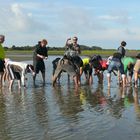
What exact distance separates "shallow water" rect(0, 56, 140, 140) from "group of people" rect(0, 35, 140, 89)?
3.09 ft

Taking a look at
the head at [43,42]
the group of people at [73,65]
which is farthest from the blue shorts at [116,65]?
the head at [43,42]

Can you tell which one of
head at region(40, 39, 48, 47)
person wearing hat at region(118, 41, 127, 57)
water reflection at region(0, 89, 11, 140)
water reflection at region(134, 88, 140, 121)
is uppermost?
head at region(40, 39, 48, 47)

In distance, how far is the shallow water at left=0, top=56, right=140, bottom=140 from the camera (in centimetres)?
859

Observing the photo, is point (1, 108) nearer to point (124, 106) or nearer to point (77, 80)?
point (124, 106)

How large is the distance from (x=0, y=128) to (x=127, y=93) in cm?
688

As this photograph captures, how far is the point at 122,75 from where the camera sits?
1716cm

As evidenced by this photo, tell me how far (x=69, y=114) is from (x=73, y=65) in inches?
276

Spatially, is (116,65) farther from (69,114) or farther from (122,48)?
(69,114)

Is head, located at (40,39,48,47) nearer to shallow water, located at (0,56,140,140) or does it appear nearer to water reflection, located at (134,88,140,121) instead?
shallow water, located at (0,56,140,140)

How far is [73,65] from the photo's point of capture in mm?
17594

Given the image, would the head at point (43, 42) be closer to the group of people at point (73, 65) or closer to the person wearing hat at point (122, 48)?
the group of people at point (73, 65)

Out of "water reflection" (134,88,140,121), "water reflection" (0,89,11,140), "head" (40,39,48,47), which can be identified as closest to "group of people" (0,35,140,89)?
"head" (40,39,48,47)

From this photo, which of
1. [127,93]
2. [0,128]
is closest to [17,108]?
[0,128]

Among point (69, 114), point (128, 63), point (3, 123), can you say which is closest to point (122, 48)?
point (128, 63)
